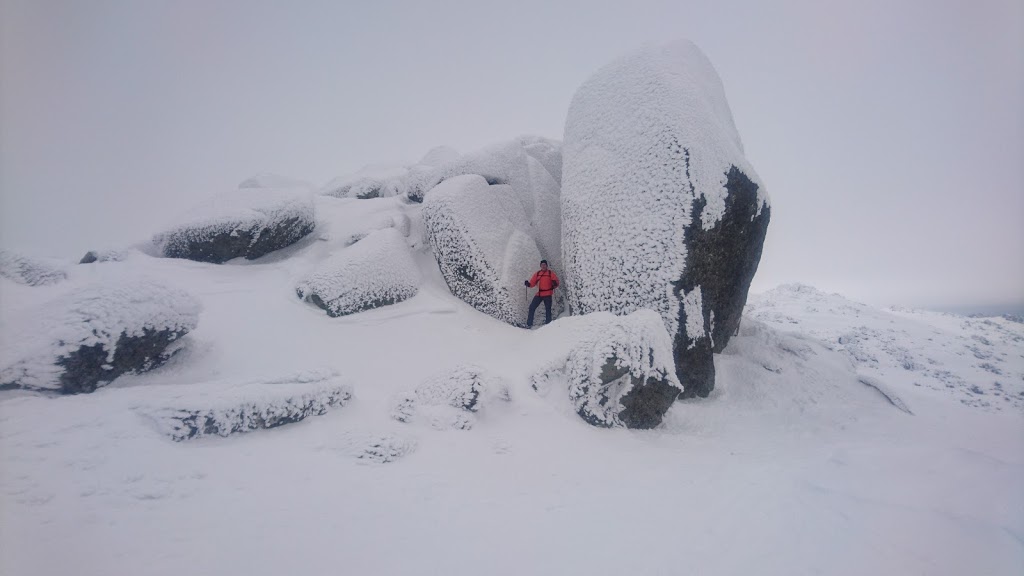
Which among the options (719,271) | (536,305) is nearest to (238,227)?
(536,305)

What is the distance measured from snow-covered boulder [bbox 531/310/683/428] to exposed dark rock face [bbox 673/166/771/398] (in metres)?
1.56

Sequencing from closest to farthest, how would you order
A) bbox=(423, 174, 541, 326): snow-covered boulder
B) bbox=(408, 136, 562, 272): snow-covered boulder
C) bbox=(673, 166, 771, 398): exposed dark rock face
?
bbox=(673, 166, 771, 398): exposed dark rock face, bbox=(423, 174, 541, 326): snow-covered boulder, bbox=(408, 136, 562, 272): snow-covered boulder

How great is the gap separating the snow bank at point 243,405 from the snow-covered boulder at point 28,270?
5580mm

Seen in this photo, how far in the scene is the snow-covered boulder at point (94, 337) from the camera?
12.1 ft

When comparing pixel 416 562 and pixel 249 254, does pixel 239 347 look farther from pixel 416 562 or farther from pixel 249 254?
pixel 416 562

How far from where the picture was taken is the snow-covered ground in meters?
2.46

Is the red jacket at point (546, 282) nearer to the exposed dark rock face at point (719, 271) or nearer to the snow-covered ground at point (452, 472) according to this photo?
the snow-covered ground at point (452, 472)

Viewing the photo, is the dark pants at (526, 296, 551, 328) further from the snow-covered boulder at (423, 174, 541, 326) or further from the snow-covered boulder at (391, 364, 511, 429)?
the snow-covered boulder at (391, 364, 511, 429)

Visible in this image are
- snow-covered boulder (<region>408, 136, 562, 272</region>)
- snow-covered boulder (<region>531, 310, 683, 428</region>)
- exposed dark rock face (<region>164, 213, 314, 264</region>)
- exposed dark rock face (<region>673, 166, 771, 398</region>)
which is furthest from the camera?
snow-covered boulder (<region>408, 136, 562, 272</region>)

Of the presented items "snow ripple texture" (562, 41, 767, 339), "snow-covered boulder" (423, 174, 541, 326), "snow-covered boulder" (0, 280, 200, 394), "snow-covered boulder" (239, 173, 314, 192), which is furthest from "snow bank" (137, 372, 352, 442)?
"snow-covered boulder" (239, 173, 314, 192)

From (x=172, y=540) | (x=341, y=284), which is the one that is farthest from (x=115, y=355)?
(x=341, y=284)

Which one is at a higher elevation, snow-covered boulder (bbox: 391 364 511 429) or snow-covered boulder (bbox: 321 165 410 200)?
snow-covered boulder (bbox: 321 165 410 200)

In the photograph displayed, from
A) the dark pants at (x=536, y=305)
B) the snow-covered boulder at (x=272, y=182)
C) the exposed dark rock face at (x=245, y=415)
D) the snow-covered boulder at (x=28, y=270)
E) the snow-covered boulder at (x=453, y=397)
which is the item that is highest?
the snow-covered boulder at (x=272, y=182)

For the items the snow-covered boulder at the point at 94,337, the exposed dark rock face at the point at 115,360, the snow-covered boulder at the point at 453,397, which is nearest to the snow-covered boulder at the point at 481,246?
the snow-covered boulder at the point at 453,397
